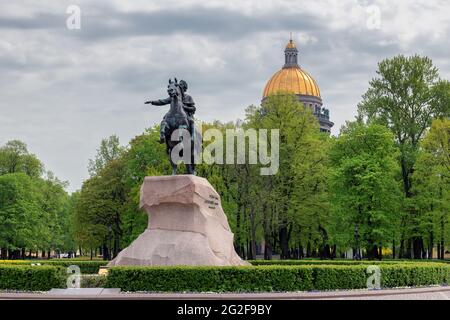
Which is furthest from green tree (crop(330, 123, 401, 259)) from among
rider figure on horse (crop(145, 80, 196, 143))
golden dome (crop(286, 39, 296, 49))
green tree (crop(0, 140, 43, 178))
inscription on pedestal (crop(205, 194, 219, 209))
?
golden dome (crop(286, 39, 296, 49))

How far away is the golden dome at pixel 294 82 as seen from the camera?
118 m

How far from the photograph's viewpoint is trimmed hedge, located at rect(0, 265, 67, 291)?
24594 millimetres

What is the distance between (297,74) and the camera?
120562 millimetres

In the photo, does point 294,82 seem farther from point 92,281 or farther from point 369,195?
point 92,281

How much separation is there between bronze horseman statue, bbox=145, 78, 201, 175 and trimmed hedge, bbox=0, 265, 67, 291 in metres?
7.32

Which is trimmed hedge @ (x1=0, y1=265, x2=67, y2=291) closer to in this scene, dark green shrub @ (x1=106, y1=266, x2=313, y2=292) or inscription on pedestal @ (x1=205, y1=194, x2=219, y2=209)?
dark green shrub @ (x1=106, y1=266, x2=313, y2=292)

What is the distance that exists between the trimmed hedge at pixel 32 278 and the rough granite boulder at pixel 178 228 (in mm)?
4242

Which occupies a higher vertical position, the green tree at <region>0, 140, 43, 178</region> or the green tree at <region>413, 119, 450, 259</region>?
the green tree at <region>0, 140, 43, 178</region>

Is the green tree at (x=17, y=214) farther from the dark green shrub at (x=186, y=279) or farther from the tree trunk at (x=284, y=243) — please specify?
the dark green shrub at (x=186, y=279)

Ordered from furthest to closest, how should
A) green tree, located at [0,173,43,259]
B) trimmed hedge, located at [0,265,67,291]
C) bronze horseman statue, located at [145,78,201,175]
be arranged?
green tree, located at [0,173,43,259], bronze horseman statue, located at [145,78,201,175], trimmed hedge, located at [0,265,67,291]

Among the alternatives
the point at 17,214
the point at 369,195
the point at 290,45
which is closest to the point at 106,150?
the point at 17,214

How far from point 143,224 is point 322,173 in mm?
14557

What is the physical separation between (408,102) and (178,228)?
113 ft
